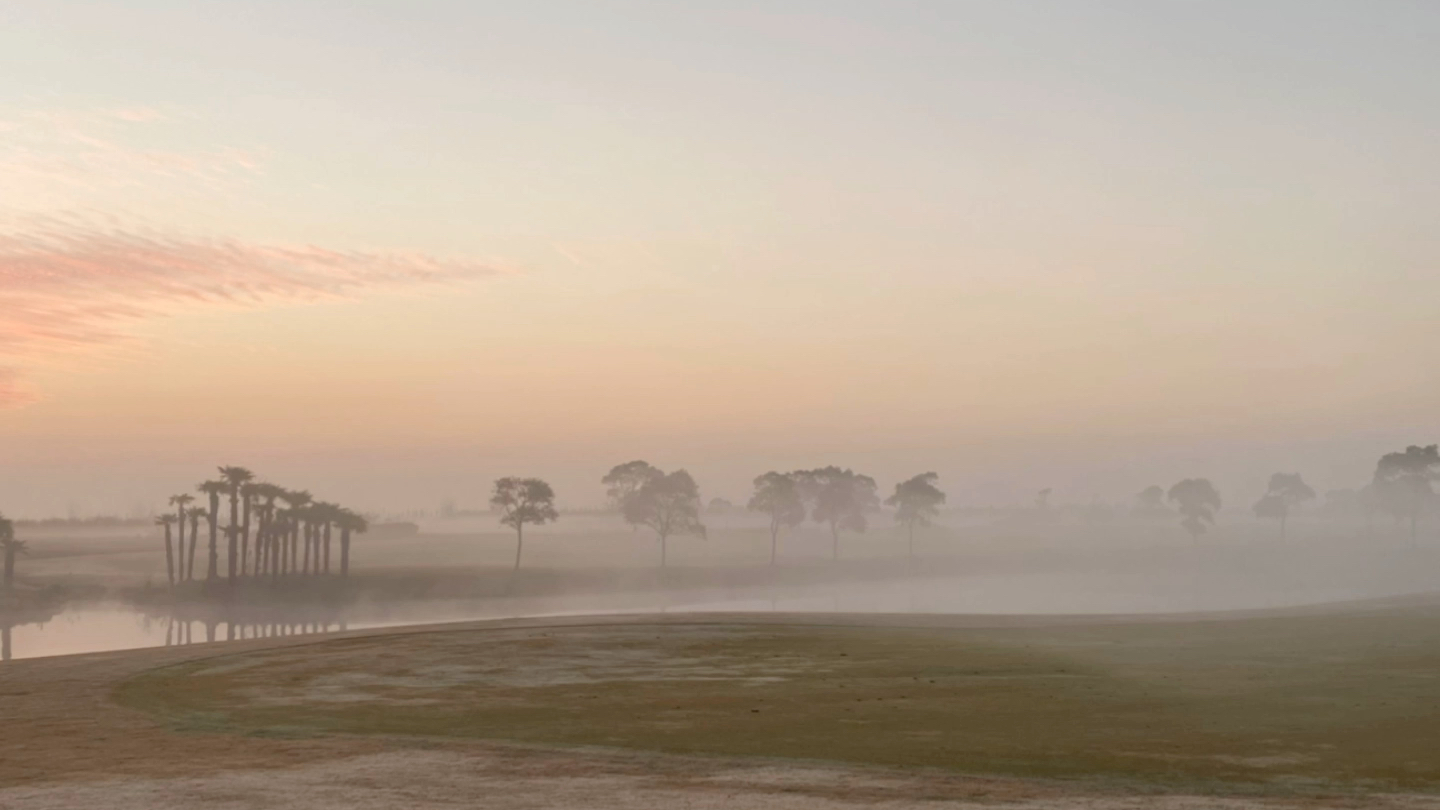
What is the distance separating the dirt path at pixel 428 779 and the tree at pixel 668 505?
12644cm

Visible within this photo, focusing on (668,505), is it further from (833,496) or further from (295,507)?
(295,507)

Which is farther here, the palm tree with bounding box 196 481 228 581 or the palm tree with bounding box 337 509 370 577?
the palm tree with bounding box 337 509 370 577

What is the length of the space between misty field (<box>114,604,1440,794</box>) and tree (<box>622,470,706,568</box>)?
101483 mm

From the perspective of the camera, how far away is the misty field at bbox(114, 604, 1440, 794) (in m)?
25.6

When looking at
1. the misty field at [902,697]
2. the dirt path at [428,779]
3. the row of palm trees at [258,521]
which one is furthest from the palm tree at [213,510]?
the dirt path at [428,779]

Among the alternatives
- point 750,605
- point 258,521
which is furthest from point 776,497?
point 258,521

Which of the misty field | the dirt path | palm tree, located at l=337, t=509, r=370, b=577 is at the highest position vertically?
palm tree, located at l=337, t=509, r=370, b=577

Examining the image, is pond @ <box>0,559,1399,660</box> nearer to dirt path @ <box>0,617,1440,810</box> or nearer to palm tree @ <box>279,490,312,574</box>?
palm tree @ <box>279,490,312,574</box>

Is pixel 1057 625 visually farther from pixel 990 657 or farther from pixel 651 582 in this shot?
pixel 651 582

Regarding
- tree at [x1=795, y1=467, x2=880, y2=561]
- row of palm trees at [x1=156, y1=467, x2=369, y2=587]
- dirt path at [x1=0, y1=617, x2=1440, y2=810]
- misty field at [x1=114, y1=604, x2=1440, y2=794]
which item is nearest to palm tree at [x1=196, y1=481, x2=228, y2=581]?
row of palm trees at [x1=156, y1=467, x2=369, y2=587]

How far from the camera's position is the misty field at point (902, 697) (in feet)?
84.1

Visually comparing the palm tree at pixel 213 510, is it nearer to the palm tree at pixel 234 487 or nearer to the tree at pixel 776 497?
the palm tree at pixel 234 487

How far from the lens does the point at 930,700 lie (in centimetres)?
3388

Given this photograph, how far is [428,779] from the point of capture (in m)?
22.9
